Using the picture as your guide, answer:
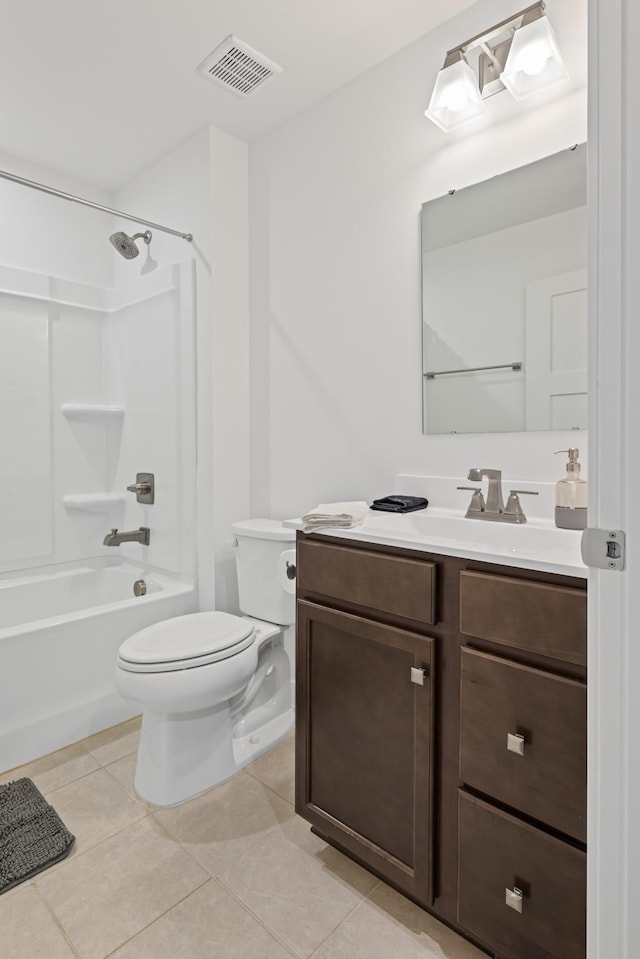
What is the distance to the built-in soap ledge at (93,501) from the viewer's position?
2.78 meters

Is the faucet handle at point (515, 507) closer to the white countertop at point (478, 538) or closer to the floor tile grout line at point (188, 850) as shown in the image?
the white countertop at point (478, 538)

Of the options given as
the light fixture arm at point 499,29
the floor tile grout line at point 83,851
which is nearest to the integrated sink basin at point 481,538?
the floor tile grout line at point 83,851

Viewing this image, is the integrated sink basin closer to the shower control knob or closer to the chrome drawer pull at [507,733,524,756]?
the chrome drawer pull at [507,733,524,756]

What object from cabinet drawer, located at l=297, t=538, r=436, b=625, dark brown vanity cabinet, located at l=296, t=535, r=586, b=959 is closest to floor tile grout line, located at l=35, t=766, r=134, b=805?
dark brown vanity cabinet, located at l=296, t=535, r=586, b=959

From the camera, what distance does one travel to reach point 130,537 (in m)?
2.61

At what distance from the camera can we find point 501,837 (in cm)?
106

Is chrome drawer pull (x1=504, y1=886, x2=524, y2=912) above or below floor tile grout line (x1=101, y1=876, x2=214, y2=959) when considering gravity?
above

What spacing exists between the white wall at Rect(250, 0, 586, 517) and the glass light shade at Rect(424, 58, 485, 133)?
0.15 feet

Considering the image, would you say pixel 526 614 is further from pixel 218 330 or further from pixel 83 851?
pixel 218 330

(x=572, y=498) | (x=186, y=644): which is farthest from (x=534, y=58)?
(x=186, y=644)

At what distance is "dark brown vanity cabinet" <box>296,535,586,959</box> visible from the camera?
3.22ft

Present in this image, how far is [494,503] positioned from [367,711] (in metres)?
0.67

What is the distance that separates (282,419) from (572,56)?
58.7 inches

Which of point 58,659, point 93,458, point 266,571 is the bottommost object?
point 58,659
